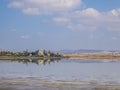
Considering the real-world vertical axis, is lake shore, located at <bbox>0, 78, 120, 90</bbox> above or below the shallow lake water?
below

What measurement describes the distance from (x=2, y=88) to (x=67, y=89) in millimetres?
4045

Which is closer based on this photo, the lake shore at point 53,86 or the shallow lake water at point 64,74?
the lake shore at point 53,86

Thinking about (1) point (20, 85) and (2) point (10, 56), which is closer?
(1) point (20, 85)

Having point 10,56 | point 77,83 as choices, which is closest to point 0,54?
point 10,56

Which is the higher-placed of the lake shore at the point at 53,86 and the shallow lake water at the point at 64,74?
the shallow lake water at the point at 64,74

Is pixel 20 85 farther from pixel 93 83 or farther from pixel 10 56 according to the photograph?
pixel 10 56

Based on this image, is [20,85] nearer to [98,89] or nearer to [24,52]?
[98,89]

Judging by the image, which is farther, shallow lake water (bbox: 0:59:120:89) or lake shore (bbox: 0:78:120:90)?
shallow lake water (bbox: 0:59:120:89)

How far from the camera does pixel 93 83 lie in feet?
87.0

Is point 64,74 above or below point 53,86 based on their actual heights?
above

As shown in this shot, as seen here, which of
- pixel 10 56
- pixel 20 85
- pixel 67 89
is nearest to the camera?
pixel 67 89

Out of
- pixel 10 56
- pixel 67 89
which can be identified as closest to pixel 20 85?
pixel 67 89

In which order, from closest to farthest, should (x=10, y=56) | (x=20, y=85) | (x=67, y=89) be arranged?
(x=67, y=89)
(x=20, y=85)
(x=10, y=56)

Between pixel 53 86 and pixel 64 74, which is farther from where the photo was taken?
pixel 64 74
